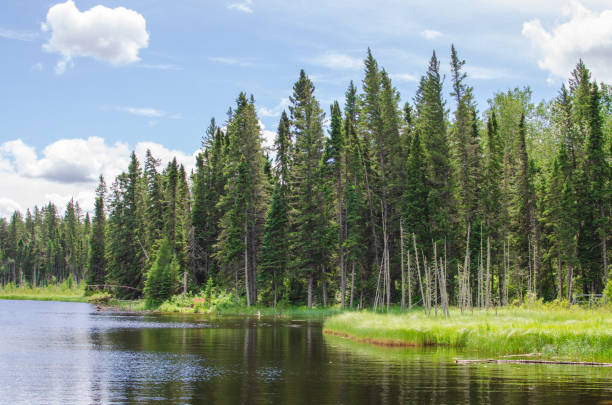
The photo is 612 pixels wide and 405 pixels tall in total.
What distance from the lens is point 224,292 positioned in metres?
69.8

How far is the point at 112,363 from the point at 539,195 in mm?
47432

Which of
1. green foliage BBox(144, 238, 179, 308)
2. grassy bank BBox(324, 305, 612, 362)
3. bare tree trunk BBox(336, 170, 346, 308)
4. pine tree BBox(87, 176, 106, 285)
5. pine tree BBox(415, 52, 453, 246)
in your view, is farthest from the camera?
pine tree BBox(87, 176, 106, 285)

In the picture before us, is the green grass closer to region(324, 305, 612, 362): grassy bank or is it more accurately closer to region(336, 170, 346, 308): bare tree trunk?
region(336, 170, 346, 308): bare tree trunk

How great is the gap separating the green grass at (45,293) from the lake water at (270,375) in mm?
90727

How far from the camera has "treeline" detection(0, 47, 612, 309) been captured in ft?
174

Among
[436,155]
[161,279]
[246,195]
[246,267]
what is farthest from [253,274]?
[436,155]

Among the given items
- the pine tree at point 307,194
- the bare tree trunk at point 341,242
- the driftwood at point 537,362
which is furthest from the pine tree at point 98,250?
the driftwood at point 537,362

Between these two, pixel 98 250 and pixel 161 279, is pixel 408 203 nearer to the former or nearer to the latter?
pixel 161 279

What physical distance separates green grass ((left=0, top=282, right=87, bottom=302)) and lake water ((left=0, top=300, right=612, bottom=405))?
90.7 metres

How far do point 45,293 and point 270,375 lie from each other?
119926 mm

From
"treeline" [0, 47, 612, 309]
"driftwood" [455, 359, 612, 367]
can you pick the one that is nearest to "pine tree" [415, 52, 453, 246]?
"treeline" [0, 47, 612, 309]

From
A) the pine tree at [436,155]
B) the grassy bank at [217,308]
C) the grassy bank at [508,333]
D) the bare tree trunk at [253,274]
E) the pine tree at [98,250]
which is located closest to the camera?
the grassy bank at [508,333]

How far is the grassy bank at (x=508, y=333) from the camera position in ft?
73.8

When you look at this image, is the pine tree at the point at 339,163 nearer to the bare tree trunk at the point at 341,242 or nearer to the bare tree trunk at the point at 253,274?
the bare tree trunk at the point at 341,242
